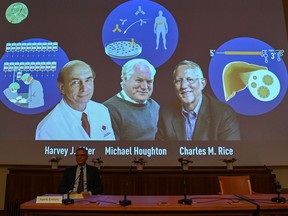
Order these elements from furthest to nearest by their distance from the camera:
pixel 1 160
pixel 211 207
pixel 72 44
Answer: pixel 72 44, pixel 1 160, pixel 211 207

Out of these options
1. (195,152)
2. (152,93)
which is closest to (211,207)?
(195,152)

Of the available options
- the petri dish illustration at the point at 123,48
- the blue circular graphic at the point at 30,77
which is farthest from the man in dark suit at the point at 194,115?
the blue circular graphic at the point at 30,77

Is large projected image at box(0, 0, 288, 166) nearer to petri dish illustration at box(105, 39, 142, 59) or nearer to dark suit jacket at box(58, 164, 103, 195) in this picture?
petri dish illustration at box(105, 39, 142, 59)

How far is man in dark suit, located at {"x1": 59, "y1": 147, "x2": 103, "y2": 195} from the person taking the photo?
3553 mm

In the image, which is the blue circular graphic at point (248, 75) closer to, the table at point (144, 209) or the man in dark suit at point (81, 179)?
the man in dark suit at point (81, 179)

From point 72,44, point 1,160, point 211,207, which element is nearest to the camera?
point 211,207

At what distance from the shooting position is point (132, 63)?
16.8 ft

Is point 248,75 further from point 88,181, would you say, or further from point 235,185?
point 88,181

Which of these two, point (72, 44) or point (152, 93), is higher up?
point (72, 44)

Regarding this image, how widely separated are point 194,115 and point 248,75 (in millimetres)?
1123

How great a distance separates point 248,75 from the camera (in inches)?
200

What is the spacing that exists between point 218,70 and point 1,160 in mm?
3794

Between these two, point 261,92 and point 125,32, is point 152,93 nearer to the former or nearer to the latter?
point 125,32

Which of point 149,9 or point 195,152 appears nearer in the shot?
point 195,152
